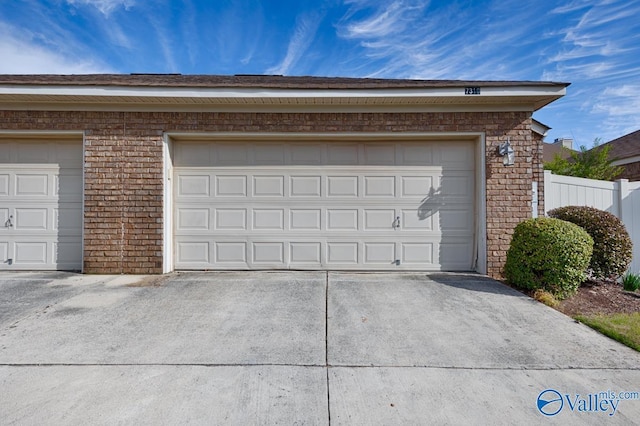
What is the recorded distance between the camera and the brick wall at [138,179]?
593cm

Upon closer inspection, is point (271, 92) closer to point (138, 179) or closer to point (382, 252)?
point (138, 179)

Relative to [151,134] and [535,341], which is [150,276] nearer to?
[151,134]

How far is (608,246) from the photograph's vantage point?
17.6 ft

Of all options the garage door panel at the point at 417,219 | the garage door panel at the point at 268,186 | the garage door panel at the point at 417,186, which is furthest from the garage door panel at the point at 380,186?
the garage door panel at the point at 268,186

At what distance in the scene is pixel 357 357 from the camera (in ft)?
9.76

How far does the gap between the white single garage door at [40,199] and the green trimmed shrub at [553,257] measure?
7.77 m

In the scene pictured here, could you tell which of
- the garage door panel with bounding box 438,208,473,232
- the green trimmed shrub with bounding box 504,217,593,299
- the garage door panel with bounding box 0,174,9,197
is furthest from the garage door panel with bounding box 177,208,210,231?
the green trimmed shrub with bounding box 504,217,593,299

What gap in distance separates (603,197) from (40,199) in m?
10.8

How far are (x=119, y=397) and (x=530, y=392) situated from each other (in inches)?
120

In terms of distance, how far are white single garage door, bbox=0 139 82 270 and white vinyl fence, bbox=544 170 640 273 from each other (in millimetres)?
9081

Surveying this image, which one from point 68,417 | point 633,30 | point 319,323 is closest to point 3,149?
point 68,417

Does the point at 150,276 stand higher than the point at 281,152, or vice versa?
the point at 281,152

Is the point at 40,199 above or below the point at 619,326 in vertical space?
above

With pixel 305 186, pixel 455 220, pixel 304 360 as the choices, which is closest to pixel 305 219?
pixel 305 186
